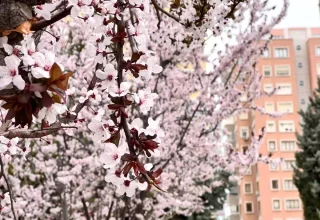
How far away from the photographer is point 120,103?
70.4 inches

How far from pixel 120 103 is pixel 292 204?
43331mm

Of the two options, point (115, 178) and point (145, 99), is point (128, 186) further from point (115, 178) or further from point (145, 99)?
point (145, 99)

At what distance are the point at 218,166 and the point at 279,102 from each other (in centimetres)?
3801

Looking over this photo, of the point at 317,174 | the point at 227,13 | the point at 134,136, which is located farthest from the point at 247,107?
the point at 317,174

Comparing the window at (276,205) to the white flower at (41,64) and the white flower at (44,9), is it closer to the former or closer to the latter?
the white flower at (44,9)

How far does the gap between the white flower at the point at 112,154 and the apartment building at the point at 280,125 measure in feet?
133

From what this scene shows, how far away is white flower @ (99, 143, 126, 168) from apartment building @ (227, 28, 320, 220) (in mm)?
40453

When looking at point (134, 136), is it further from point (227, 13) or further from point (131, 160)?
point (227, 13)

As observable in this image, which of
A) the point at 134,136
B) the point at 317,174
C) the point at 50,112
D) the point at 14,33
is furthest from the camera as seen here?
the point at 317,174

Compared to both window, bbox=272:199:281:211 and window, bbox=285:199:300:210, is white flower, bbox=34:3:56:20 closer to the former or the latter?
window, bbox=272:199:281:211

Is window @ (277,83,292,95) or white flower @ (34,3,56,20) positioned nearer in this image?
white flower @ (34,3,56,20)

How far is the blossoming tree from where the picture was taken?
61.4 inches

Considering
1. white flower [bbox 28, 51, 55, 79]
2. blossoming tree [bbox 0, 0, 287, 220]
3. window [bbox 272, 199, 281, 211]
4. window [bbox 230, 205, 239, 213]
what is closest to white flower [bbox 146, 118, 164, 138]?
blossoming tree [bbox 0, 0, 287, 220]

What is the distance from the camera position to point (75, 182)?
25.9 ft
